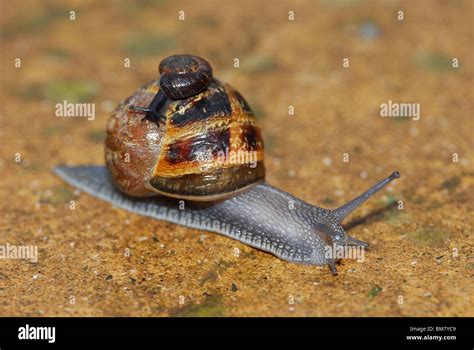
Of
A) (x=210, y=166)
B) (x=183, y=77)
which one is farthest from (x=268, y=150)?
(x=183, y=77)

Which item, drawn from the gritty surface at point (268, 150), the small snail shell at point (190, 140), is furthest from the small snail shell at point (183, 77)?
the gritty surface at point (268, 150)

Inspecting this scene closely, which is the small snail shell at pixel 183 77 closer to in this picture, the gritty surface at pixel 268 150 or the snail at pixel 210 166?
the snail at pixel 210 166

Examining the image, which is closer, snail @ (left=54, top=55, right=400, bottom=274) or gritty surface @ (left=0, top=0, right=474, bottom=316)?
gritty surface @ (left=0, top=0, right=474, bottom=316)

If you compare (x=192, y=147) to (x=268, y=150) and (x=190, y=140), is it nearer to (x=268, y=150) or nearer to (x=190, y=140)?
(x=190, y=140)

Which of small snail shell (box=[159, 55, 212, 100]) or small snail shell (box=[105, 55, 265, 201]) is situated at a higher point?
small snail shell (box=[159, 55, 212, 100])

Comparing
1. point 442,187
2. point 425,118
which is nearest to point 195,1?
point 425,118

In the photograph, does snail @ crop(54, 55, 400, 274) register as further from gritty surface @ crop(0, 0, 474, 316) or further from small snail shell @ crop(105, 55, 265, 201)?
gritty surface @ crop(0, 0, 474, 316)

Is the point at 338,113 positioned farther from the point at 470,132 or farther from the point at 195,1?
the point at 195,1

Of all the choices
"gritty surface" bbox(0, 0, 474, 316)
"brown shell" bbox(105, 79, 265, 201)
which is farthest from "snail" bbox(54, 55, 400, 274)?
Result: "gritty surface" bbox(0, 0, 474, 316)
